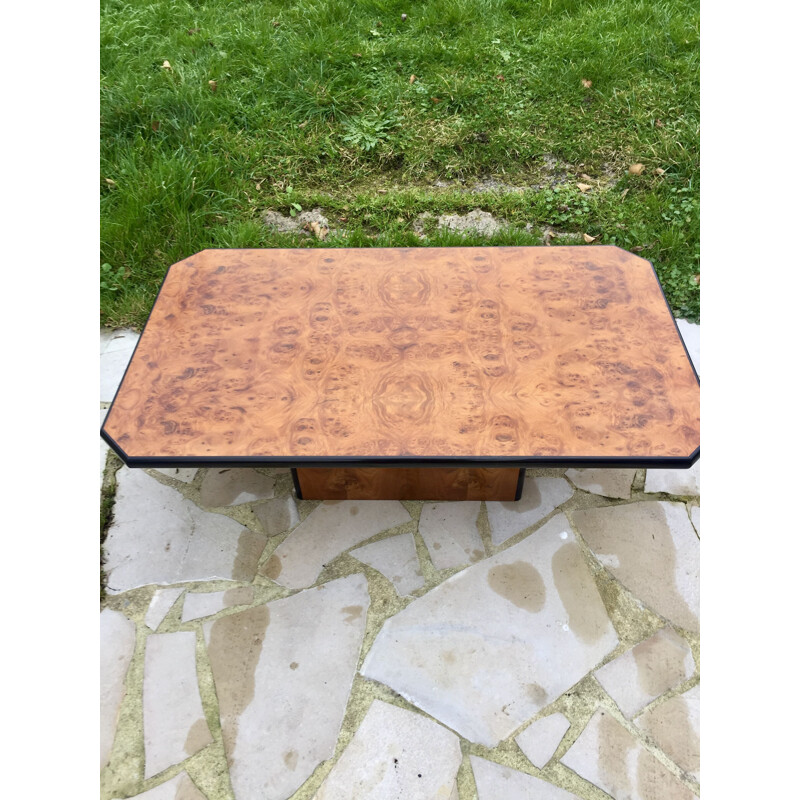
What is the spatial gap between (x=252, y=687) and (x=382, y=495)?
98cm

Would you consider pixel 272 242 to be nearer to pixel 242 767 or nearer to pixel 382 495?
pixel 382 495

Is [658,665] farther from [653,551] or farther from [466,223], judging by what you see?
[466,223]

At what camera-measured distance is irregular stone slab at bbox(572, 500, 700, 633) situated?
8.49ft

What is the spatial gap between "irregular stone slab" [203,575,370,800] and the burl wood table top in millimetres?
739

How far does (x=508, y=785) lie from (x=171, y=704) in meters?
1.27


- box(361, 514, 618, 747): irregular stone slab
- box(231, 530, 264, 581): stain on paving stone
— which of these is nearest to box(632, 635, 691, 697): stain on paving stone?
box(361, 514, 618, 747): irregular stone slab

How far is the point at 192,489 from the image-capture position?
300 centimetres

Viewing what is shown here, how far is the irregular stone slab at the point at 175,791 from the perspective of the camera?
2.15 metres

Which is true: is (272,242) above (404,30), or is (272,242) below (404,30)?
below

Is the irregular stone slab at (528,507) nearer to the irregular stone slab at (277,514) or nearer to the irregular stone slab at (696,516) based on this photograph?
the irregular stone slab at (696,516)

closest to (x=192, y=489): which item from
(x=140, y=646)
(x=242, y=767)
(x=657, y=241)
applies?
(x=140, y=646)

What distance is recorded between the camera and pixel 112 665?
8.01 feet

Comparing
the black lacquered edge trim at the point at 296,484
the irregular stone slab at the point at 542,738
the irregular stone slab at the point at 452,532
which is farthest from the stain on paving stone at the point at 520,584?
the black lacquered edge trim at the point at 296,484

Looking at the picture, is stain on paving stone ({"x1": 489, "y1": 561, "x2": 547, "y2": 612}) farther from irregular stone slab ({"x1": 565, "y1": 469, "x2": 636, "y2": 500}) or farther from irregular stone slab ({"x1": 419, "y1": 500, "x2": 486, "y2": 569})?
irregular stone slab ({"x1": 565, "y1": 469, "x2": 636, "y2": 500})
